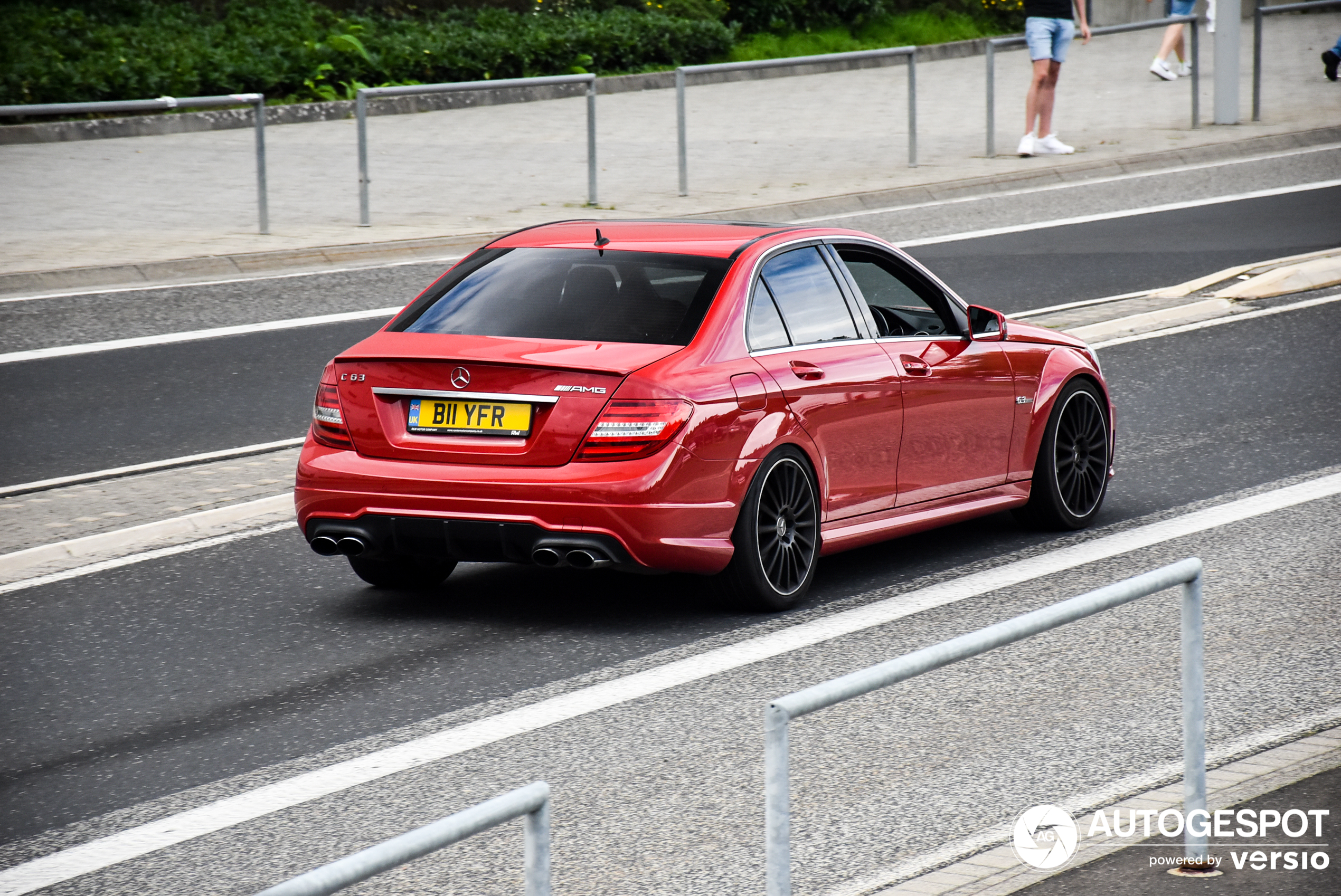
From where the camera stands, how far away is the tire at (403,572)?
783cm

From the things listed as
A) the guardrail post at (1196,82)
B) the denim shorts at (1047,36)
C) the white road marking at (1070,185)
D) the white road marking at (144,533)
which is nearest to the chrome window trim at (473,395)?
the white road marking at (144,533)

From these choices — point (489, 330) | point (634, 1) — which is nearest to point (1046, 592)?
point (489, 330)

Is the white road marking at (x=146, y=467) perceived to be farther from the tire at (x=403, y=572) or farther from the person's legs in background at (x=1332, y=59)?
the person's legs in background at (x=1332, y=59)

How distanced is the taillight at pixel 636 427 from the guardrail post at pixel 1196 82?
19126 mm

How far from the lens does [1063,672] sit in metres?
4.49

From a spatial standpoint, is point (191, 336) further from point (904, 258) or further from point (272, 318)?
point (904, 258)

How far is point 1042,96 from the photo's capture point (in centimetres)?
2166

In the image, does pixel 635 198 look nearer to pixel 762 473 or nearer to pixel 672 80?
pixel 672 80

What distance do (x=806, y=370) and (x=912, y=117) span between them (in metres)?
15.1

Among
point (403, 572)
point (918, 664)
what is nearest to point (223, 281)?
point (403, 572)

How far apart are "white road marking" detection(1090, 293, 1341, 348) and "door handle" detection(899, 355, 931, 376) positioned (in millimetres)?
5585

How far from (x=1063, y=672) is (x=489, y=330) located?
334 centimetres

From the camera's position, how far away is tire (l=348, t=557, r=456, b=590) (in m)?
7.83

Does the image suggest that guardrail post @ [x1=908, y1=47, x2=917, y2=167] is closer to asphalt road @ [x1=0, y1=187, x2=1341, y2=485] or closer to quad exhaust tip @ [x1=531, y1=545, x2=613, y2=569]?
asphalt road @ [x1=0, y1=187, x2=1341, y2=485]
